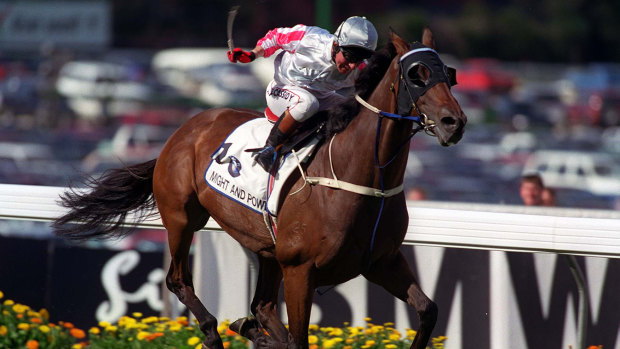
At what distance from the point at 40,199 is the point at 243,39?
2726cm

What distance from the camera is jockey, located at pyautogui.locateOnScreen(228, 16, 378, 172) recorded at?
4.21m

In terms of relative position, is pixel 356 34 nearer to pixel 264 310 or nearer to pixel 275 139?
pixel 275 139

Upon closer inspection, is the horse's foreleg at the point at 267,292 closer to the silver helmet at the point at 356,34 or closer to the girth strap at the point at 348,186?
the girth strap at the point at 348,186

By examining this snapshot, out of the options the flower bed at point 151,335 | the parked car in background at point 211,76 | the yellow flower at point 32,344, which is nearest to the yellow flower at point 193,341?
the flower bed at point 151,335

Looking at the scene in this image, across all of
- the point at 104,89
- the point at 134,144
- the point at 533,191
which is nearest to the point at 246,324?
the point at 533,191

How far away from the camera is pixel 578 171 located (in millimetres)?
16438

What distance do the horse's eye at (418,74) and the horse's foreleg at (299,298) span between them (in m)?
0.97

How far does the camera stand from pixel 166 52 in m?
31.4

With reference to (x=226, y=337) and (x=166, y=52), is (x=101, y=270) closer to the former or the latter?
(x=226, y=337)

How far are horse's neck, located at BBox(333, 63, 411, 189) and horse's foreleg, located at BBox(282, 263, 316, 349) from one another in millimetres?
481

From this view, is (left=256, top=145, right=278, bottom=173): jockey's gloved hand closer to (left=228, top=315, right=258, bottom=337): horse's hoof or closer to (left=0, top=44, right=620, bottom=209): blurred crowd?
(left=228, top=315, right=258, bottom=337): horse's hoof

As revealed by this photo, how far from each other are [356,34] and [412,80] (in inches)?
17.0

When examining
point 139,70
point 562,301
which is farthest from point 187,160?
point 139,70

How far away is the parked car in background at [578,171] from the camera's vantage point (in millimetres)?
15828
